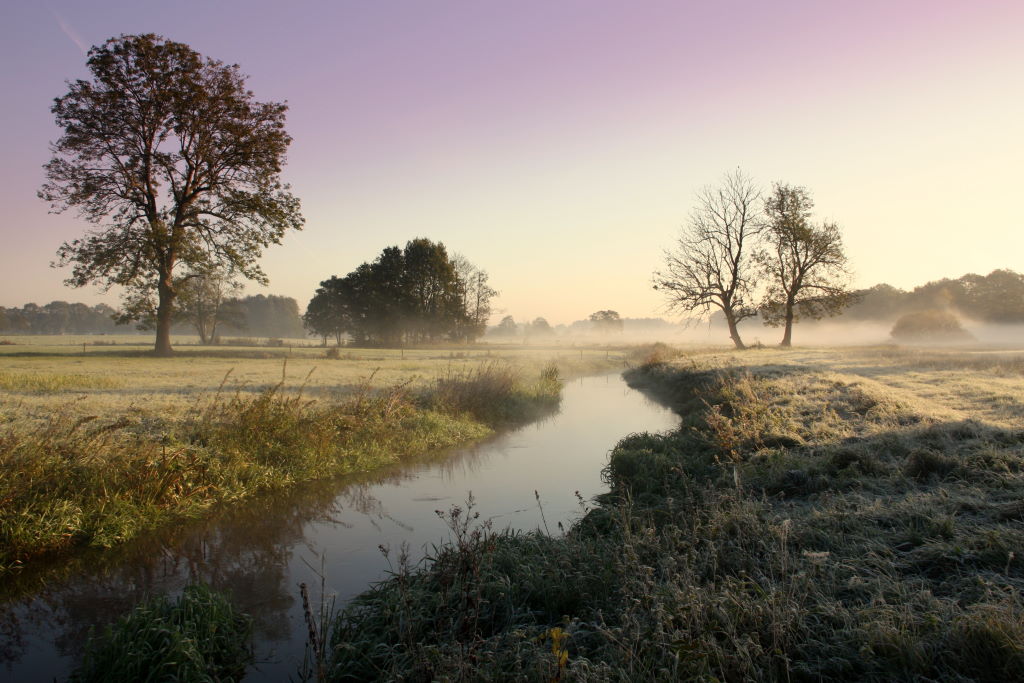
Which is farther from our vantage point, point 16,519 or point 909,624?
point 16,519

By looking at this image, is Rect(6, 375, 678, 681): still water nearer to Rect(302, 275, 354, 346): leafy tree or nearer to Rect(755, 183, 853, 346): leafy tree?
Rect(755, 183, 853, 346): leafy tree

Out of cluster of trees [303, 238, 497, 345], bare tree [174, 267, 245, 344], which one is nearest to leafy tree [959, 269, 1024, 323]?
cluster of trees [303, 238, 497, 345]

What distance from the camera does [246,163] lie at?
30.0 metres

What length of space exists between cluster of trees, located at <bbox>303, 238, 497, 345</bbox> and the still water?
175 feet

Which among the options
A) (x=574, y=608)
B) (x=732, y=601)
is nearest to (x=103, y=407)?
(x=574, y=608)

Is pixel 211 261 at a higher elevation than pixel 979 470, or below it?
higher

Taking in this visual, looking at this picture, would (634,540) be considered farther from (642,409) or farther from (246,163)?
(246,163)

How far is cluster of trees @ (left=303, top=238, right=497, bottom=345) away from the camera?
63.8m

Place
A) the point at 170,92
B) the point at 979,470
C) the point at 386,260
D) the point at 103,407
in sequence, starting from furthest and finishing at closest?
1. the point at 386,260
2. the point at 170,92
3. the point at 103,407
4. the point at 979,470

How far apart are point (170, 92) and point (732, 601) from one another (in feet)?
112

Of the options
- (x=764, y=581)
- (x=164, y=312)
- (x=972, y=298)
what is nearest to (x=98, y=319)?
(x=164, y=312)

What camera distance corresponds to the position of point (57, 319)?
118688mm

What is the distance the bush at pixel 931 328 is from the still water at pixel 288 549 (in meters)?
45.6

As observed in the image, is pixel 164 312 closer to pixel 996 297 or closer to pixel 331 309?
pixel 331 309
